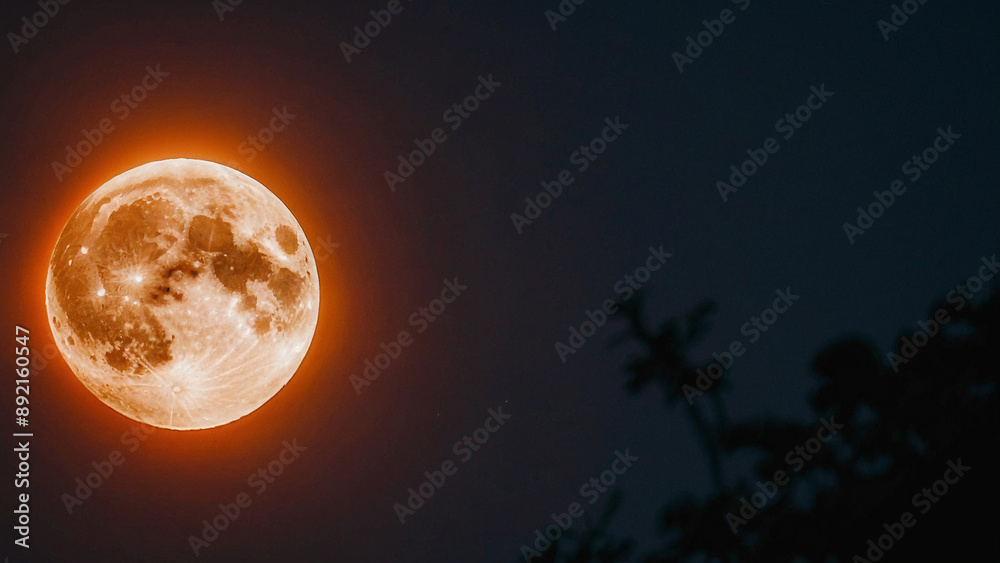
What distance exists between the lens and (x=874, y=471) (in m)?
4.25

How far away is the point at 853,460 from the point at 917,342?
2.54 ft

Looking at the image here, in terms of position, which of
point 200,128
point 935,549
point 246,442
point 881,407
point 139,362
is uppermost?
point 200,128

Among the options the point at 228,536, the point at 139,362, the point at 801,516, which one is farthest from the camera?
the point at 228,536

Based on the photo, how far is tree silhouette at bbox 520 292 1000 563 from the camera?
3.99 meters

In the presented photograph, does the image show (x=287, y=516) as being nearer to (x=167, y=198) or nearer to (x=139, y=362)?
(x=139, y=362)

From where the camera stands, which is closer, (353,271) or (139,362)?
(139,362)

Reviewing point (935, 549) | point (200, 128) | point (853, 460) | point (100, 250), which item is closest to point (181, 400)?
point (100, 250)

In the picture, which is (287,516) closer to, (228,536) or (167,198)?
(228,536)

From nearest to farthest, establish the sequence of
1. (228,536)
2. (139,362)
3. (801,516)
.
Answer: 1. (139,362)
2. (801,516)
3. (228,536)

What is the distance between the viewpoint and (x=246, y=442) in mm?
4762

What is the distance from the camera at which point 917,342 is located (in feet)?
14.6

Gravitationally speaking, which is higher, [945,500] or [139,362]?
[139,362]

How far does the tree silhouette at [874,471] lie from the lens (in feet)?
13.1

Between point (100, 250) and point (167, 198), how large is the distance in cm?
41
